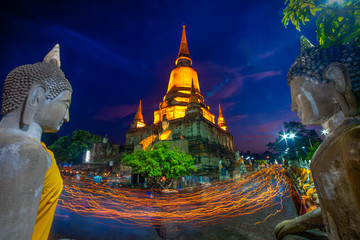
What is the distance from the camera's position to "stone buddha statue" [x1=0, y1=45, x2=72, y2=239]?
116cm

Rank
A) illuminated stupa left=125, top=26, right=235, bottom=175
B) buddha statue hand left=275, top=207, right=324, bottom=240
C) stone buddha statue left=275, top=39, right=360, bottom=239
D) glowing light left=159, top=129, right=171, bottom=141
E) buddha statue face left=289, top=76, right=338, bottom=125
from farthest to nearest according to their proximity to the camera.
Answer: illuminated stupa left=125, top=26, right=235, bottom=175 → glowing light left=159, top=129, right=171, bottom=141 → buddha statue hand left=275, top=207, right=324, bottom=240 → buddha statue face left=289, top=76, right=338, bottom=125 → stone buddha statue left=275, top=39, right=360, bottom=239

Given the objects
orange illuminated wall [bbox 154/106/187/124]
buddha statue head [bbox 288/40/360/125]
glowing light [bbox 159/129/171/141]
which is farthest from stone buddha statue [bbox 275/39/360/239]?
orange illuminated wall [bbox 154/106/187/124]

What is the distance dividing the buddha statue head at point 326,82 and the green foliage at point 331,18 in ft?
0.42

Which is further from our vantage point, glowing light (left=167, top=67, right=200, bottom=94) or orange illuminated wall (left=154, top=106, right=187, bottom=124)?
glowing light (left=167, top=67, right=200, bottom=94)

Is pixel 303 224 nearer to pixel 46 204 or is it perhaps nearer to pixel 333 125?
pixel 333 125

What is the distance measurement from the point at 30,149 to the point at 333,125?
2.75 metres

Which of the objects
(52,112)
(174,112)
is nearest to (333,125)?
(52,112)

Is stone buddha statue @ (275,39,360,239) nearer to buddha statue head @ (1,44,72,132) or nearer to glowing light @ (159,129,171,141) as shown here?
buddha statue head @ (1,44,72,132)

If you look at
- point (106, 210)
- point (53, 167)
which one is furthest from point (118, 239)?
point (53, 167)

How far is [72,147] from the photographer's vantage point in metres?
36.7

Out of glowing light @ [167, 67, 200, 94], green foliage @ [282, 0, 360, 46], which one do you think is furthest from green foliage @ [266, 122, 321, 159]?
green foliage @ [282, 0, 360, 46]

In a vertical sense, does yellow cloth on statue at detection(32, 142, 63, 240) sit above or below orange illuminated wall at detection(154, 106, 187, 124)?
below

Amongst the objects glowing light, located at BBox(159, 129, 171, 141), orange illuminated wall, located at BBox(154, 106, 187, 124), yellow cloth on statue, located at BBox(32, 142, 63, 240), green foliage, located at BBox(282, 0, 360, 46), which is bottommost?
yellow cloth on statue, located at BBox(32, 142, 63, 240)

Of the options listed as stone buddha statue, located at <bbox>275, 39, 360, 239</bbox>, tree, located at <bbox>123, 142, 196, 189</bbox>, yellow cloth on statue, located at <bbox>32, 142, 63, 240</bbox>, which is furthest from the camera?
tree, located at <bbox>123, 142, 196, 189</bbox>
